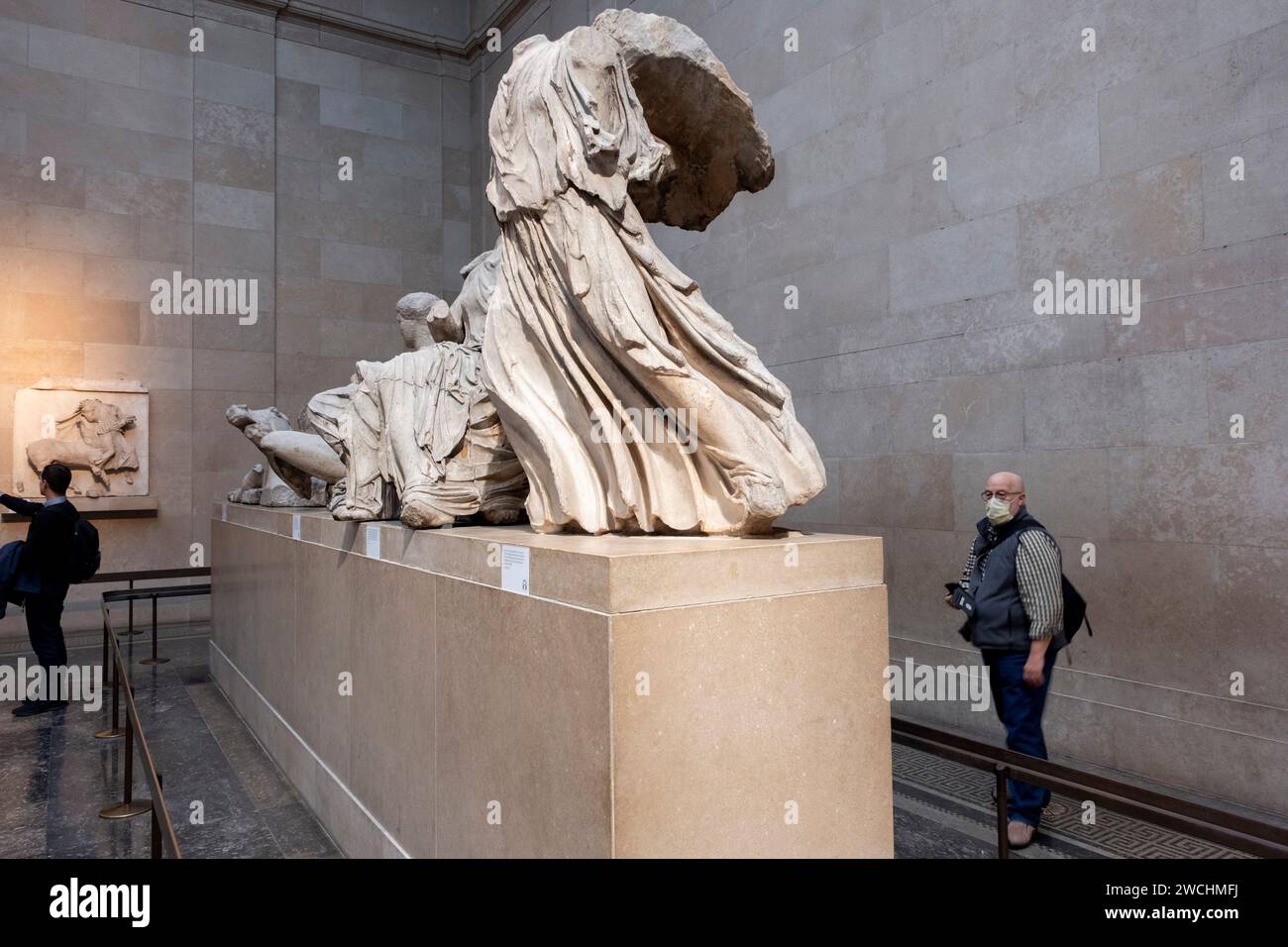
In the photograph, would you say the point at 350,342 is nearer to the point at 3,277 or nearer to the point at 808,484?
the point at 3,277

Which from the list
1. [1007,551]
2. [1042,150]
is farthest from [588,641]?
[1042,150]

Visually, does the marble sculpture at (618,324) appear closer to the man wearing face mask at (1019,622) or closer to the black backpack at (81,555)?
the man wearing face mask at (1019,622)

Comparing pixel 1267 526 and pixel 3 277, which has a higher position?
pixel 3 277

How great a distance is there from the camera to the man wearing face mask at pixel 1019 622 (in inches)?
139

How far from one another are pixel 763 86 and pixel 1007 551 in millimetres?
4582

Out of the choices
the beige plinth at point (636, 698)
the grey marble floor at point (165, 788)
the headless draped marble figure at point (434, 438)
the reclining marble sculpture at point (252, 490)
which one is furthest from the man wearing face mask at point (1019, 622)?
the reclining marble sculpture at point (252, 490)

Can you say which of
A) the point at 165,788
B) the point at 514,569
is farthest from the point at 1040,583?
the point at 165,788

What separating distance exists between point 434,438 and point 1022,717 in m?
2.73

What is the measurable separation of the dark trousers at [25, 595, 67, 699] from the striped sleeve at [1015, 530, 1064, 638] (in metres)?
5.91

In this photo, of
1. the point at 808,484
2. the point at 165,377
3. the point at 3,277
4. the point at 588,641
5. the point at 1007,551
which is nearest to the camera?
the point at 588,641

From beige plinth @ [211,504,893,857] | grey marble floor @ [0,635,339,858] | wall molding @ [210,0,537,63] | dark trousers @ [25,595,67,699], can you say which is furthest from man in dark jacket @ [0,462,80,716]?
wall molding @ [210,0,537,63]

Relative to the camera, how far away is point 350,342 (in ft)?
35.0

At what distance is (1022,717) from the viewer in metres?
3.61

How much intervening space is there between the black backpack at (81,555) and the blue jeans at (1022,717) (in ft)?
18.8
